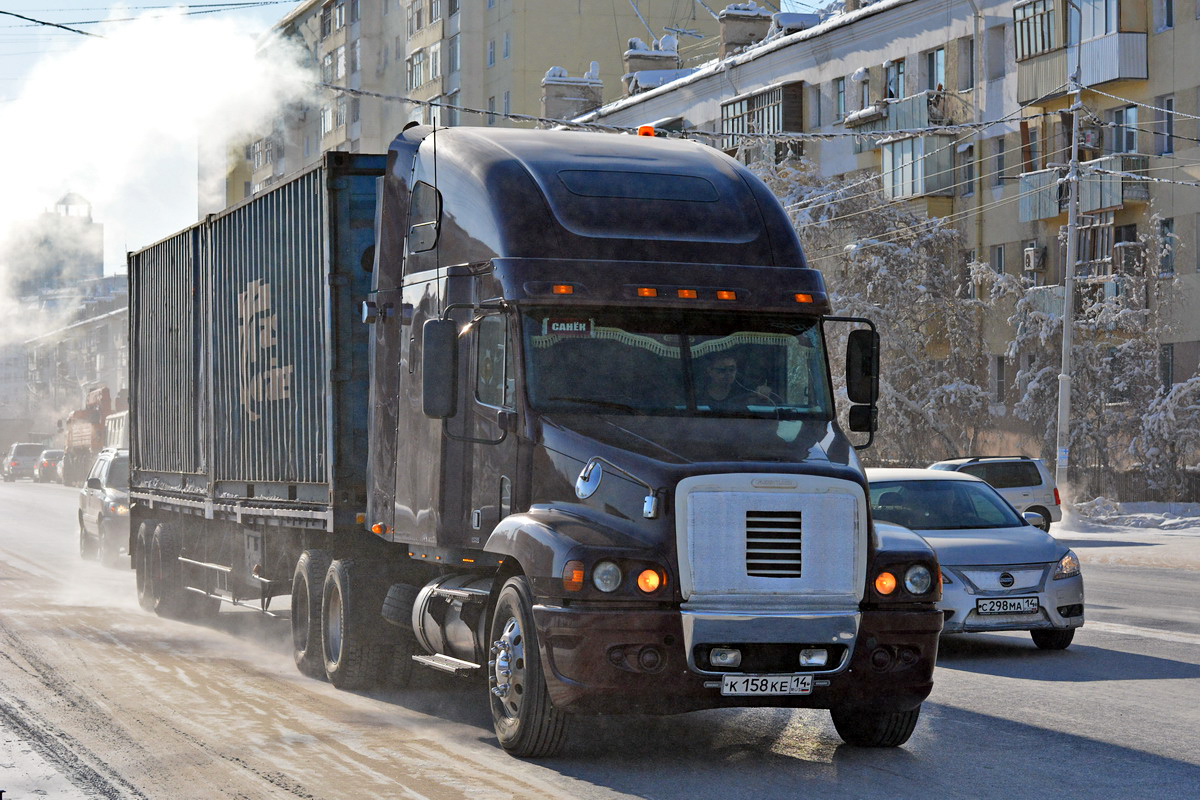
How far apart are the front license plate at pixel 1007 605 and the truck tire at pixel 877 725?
413 centimetres

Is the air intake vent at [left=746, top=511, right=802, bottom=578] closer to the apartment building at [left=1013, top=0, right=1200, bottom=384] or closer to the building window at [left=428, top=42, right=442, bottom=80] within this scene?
the apartment building at [left=1013, top=0, right=1200, bottom=384]

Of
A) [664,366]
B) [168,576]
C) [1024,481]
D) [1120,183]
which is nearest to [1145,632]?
[664,366]

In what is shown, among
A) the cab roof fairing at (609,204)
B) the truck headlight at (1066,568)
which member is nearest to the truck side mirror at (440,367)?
the cab roof fairing at (609,204)

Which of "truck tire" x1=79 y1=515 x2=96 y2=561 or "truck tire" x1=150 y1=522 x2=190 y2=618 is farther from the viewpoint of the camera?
"truck tire" x1=79 y1=515 x2=96 y2=561

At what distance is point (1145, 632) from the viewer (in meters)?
15.7

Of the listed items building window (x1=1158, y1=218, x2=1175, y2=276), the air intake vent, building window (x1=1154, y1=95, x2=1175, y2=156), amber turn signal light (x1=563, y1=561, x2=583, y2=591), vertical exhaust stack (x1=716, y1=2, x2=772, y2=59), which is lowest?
amber turn signal light (x1=563, y1=561, x2=583, y2=591)

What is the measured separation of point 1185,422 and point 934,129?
32.2ft

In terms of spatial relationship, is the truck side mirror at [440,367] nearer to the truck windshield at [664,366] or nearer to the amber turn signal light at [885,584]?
the truck windshield at [664,366]

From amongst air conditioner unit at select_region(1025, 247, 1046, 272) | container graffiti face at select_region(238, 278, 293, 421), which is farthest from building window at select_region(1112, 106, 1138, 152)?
container graffiti face at select_region(238, 278, 293, 421)

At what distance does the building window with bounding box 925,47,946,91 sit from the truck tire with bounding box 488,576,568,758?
42.7 meters

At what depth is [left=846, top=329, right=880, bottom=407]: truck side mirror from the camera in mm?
10414

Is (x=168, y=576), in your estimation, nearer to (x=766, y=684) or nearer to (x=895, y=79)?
(x=766, y=684)

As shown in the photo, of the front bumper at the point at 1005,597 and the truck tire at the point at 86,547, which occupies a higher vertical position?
the front bumper at the point at 1005,597

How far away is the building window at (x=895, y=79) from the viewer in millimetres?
51844
